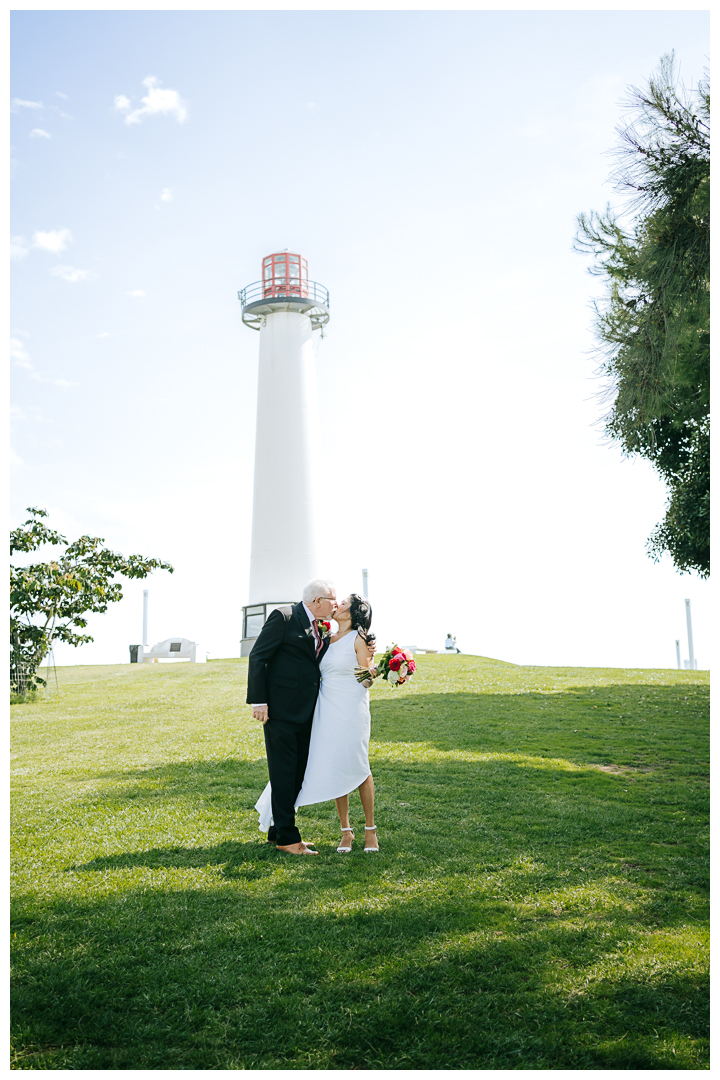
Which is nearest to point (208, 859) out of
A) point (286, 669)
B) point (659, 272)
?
point (286, 669)

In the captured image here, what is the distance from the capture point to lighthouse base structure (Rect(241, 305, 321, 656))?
29891mm

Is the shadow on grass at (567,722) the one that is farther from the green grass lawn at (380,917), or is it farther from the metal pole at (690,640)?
the metal pole at (690,640)

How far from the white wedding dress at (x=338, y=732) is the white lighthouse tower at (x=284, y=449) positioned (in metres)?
22.2

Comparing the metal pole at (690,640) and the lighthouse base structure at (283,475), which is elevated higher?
the lighthouse base structure at (283,475)

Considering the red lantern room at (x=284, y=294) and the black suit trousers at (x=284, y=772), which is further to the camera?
the red lantern room at (x=284, y=294)

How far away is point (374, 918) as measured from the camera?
5625mm

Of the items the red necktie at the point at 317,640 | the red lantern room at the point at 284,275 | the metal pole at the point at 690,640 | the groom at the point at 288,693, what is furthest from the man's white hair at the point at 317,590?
the metal pole at the point at 690,640

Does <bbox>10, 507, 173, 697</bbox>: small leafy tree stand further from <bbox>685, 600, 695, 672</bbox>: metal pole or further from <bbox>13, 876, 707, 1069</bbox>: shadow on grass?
<bbox>685, 600, 695, 672</bbox>: metal pole

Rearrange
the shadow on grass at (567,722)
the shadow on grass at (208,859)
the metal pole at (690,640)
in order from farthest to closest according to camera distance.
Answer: the metal pole at (690,640), the shadow on grass at (567,722), the shadow on grass at (208,859)

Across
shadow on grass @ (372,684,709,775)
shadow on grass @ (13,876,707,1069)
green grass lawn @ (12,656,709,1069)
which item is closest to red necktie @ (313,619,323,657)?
green grass lawn @ (12,656,709,1069)

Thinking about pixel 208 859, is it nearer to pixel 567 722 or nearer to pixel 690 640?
pixel 567 722

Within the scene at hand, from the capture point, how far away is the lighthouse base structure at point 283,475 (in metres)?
29.9

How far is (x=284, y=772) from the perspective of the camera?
286 inches
